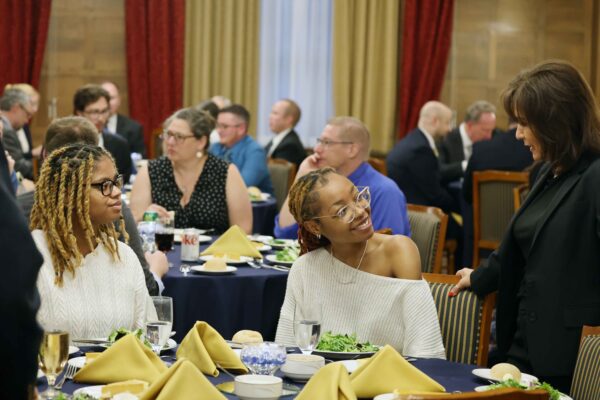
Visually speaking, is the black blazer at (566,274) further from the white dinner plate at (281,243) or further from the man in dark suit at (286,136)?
the man in dark suit at (286,136)

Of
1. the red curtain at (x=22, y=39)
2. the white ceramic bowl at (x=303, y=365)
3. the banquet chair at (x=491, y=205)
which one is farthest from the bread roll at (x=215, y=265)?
the red curtain at (x=22, y=39)

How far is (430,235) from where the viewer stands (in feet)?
17.7

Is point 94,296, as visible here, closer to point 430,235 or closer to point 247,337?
point 247,337

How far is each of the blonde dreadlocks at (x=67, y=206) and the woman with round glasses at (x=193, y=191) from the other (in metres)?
2.48

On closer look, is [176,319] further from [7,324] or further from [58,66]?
[58,66]

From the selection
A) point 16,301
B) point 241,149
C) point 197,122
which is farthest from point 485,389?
point 241,149

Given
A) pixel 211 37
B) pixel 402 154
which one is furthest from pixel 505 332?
pixel 211 37

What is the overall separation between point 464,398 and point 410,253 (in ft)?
4.99

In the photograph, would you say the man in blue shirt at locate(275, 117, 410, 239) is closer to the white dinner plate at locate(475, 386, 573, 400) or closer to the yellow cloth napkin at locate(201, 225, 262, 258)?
the yellow cloth napkin at locate(201, 225, 262, 258)

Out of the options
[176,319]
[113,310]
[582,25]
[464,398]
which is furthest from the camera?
[582,25]

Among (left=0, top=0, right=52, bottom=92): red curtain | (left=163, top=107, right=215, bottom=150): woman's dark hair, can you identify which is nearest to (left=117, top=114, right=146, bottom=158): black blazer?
(left=0, top=0, right=52, bottom=92): red curtain

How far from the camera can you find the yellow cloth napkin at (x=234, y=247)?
17.1 ft

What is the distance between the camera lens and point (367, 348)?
3.12 metres

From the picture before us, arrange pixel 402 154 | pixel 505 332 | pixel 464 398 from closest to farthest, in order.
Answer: pixel 464 398 < pixel 505 332 < pixel 402 154
